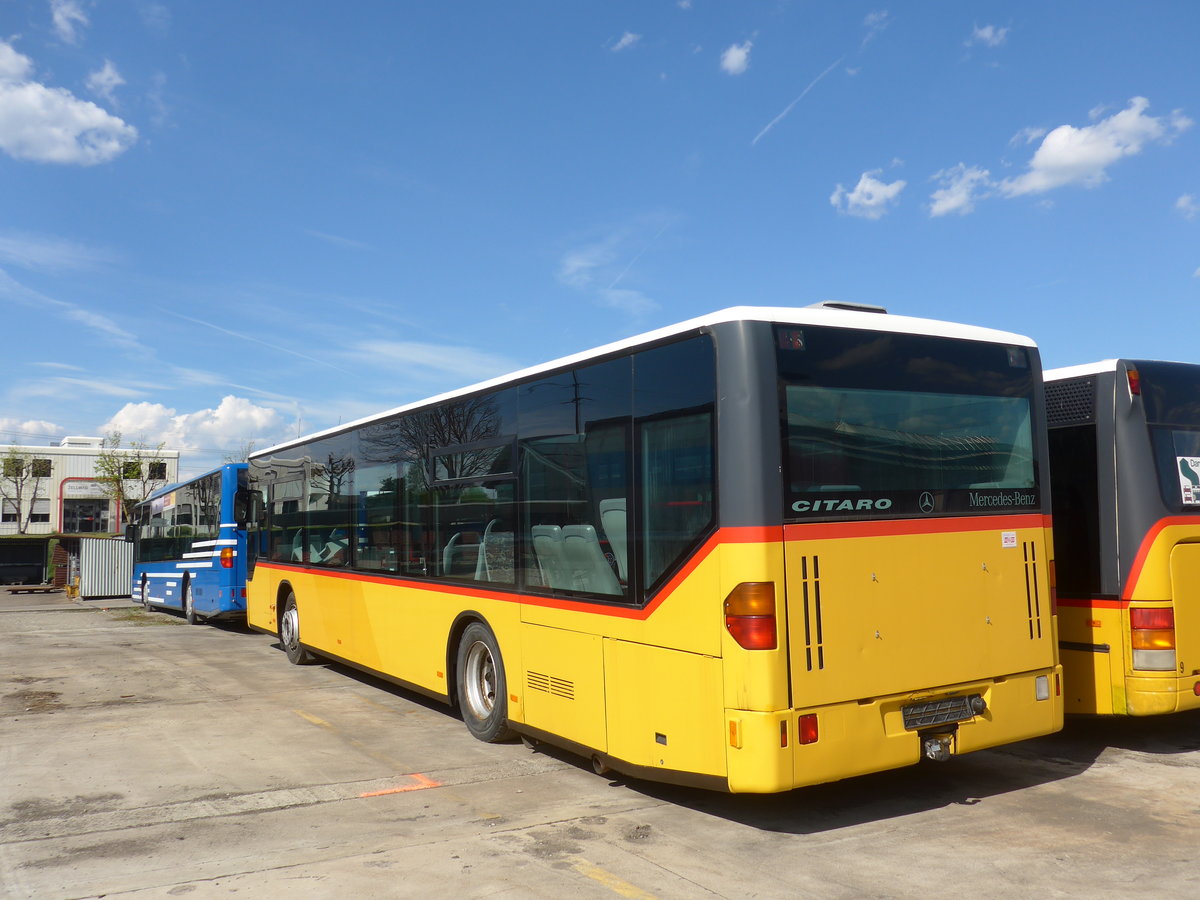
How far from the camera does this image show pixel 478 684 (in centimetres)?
823

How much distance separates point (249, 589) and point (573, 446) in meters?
9.88

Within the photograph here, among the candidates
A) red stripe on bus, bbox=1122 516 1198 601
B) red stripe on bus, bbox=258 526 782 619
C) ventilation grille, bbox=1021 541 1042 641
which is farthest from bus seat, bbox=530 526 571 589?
red stripe on bus, bbox=1122 516 1198 601

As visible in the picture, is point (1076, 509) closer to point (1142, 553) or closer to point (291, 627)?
point (1142, 553)

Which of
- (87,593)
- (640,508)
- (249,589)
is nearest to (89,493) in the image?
(87,593)

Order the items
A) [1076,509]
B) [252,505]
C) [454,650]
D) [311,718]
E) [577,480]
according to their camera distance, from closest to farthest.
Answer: [577,480] < [1076,509] < [454,650] < [311,718] < [252,505]

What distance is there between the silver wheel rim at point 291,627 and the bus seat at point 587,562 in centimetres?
723

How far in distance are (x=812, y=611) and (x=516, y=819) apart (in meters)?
2.27

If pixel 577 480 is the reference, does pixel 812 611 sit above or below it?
below

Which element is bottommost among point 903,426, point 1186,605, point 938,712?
point 938,712

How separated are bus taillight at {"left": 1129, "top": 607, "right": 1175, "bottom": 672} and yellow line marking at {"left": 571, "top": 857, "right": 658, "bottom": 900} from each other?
4.41 meters

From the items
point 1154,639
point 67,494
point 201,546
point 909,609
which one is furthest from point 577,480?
point 67,494

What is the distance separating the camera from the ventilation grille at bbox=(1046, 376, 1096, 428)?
7305 millimetres

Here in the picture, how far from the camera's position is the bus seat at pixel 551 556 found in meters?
6.78

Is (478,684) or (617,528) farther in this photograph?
(478,684)
